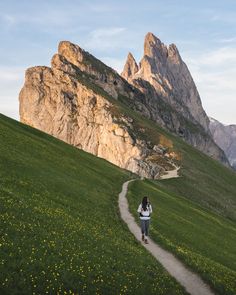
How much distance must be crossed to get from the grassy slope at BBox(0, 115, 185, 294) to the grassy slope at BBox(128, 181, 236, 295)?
11.6 ft

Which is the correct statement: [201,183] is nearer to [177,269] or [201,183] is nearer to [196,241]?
[196,241]

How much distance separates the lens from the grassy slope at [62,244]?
17984 millimetres

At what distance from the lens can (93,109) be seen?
194500 mm

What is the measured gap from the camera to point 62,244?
2259 centimetres

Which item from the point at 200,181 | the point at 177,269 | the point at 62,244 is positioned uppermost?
the point at 200,181

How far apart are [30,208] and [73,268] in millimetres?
8828

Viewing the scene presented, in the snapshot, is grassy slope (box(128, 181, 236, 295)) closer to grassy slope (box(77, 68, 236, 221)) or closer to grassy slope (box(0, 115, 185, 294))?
grassy slope (box(0, 115, 185, 294))

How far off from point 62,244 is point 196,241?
24.0 metres

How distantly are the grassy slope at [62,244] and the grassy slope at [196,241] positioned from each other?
354 centimetres

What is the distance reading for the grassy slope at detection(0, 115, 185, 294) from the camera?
17984mm

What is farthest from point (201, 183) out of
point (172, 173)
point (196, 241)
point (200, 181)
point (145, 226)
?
point (145, 226)

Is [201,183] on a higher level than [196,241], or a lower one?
higher

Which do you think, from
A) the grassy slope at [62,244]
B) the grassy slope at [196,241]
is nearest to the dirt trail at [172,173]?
the grassy slope at [196,241]

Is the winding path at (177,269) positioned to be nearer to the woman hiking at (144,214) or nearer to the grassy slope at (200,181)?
the woman hiking at (144,214)
